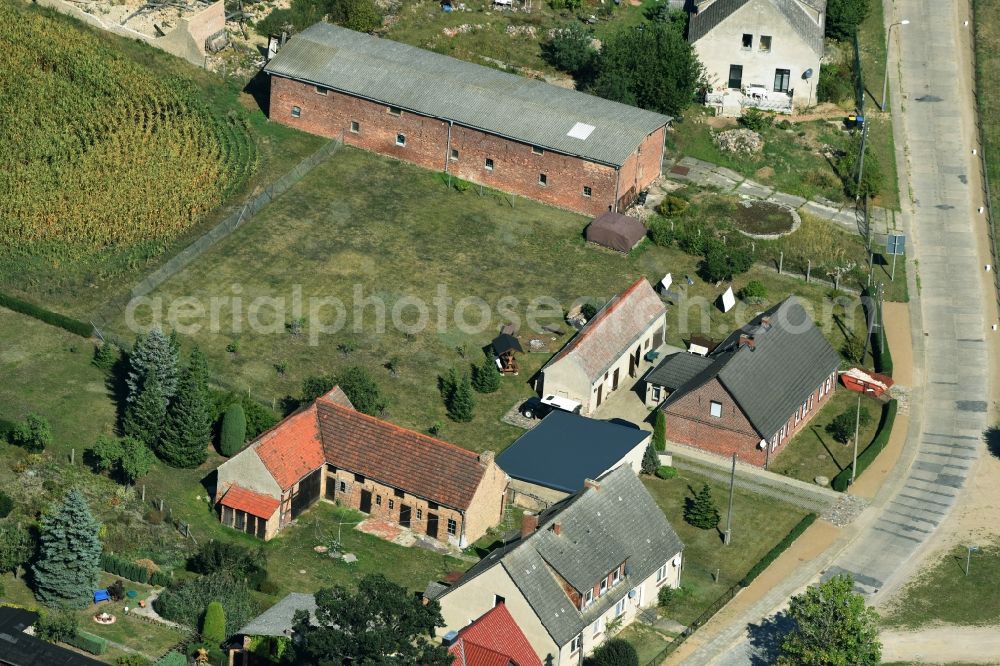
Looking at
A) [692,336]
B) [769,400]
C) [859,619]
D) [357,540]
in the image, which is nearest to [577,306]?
[692,336]

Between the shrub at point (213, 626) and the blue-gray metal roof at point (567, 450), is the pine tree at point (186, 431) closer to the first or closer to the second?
the shrub at point (213, 626)

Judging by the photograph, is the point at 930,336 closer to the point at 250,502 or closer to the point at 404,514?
the point at 404,514

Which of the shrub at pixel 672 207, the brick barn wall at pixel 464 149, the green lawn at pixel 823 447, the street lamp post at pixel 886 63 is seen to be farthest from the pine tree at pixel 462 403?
the street lamp post at pixel 886 63

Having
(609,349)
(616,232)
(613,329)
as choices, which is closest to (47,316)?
(609,349)

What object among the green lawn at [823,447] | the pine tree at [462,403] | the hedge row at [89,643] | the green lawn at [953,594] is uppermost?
the pine tree at [462,403]

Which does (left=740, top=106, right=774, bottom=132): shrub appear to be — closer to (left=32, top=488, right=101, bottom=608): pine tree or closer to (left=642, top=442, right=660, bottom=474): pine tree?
(left=642, top=442, right=660, bottom=474): pine tree

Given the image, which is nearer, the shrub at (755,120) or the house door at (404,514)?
the house door at (404,514)
